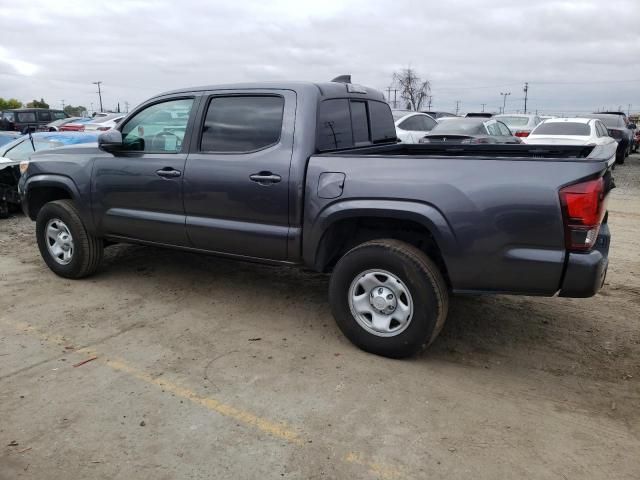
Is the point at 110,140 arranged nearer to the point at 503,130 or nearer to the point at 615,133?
the point at 503,130

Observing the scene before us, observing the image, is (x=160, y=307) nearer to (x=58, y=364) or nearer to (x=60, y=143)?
(x=58, y=364)

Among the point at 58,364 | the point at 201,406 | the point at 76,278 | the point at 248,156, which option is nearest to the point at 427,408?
the point at 201,406

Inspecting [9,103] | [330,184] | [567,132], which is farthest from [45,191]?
[9,103]

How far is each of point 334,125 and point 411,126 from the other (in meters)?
9.18

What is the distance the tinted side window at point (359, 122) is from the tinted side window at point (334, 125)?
3.7 inches

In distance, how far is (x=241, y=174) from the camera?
13.3 feet

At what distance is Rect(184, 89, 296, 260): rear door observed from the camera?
3933 millimetres

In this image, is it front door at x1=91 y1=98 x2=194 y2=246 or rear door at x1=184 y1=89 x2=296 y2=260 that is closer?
rear door at x1=184 y1=89 x2=296 y2=260

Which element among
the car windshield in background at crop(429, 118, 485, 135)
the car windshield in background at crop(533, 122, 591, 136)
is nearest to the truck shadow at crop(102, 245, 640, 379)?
the car windshield in background at crop(429, 118, 485, 135)

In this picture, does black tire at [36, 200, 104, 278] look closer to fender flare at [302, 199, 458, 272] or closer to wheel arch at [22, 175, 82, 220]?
wheel arch at [22, 175, 82, 220]

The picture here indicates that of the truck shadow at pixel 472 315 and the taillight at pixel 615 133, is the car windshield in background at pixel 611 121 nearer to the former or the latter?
the taillight at pixel 615 133

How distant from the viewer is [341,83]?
446cm

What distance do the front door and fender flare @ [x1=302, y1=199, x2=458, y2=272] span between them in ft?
4.22

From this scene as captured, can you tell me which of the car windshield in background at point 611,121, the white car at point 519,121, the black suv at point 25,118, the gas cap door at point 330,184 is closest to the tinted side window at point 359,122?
the gas cap door at point 330,184
